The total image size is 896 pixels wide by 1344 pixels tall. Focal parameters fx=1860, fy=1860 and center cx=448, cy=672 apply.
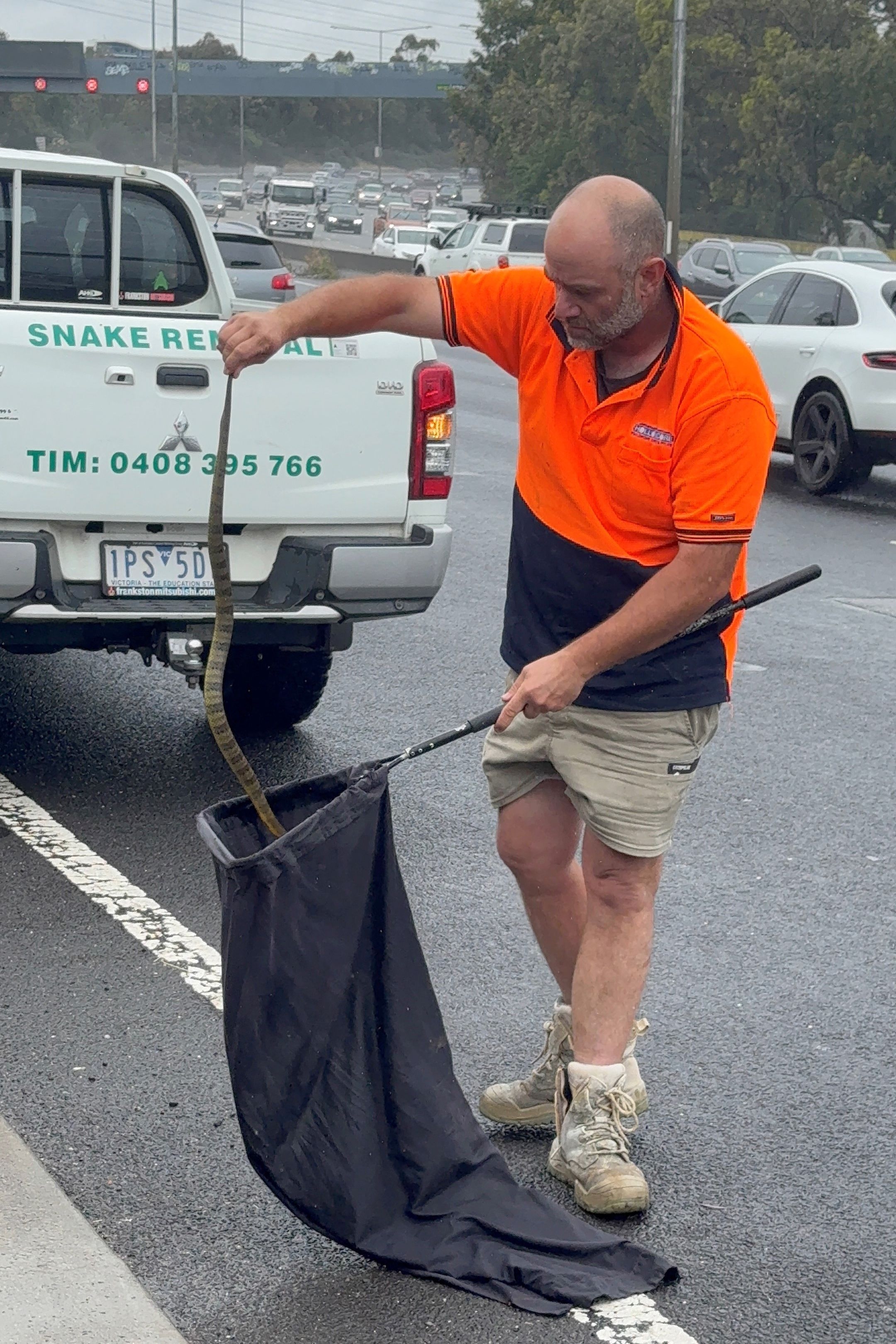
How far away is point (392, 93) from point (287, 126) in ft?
123

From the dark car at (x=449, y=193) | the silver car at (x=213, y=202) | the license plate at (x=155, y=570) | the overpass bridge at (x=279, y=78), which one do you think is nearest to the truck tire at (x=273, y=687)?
the license plate at (x=155, y=570)

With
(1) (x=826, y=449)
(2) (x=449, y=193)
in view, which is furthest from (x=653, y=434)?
(2) (x=449, y=193)

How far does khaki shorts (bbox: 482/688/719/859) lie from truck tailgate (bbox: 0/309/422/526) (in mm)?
2267

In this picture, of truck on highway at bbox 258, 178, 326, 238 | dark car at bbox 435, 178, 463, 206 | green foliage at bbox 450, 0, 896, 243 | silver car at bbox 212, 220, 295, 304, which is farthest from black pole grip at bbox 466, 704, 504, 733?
dark car at bbox 435, 178, 463, 206

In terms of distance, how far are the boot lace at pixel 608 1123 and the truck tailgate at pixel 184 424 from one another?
261 centimetres

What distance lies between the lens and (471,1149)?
327cm

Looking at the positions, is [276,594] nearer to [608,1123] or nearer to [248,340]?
[248,340]

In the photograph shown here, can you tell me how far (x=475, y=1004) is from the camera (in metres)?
4.42

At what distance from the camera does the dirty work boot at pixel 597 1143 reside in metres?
3.41

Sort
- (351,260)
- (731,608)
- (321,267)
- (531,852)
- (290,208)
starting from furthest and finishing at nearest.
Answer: (290,208) < (351,260) < (321,267) < (531,852) < (731,608)

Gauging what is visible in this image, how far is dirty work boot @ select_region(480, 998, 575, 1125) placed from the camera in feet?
12.4

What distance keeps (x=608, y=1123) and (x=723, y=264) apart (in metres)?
28.6

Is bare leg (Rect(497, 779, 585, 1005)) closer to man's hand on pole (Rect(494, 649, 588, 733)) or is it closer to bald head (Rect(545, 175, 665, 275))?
man's hand on pole (Rect(494, 649, 588, 733))

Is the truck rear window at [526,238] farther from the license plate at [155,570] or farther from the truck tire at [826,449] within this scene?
the license plate at [155,570]
